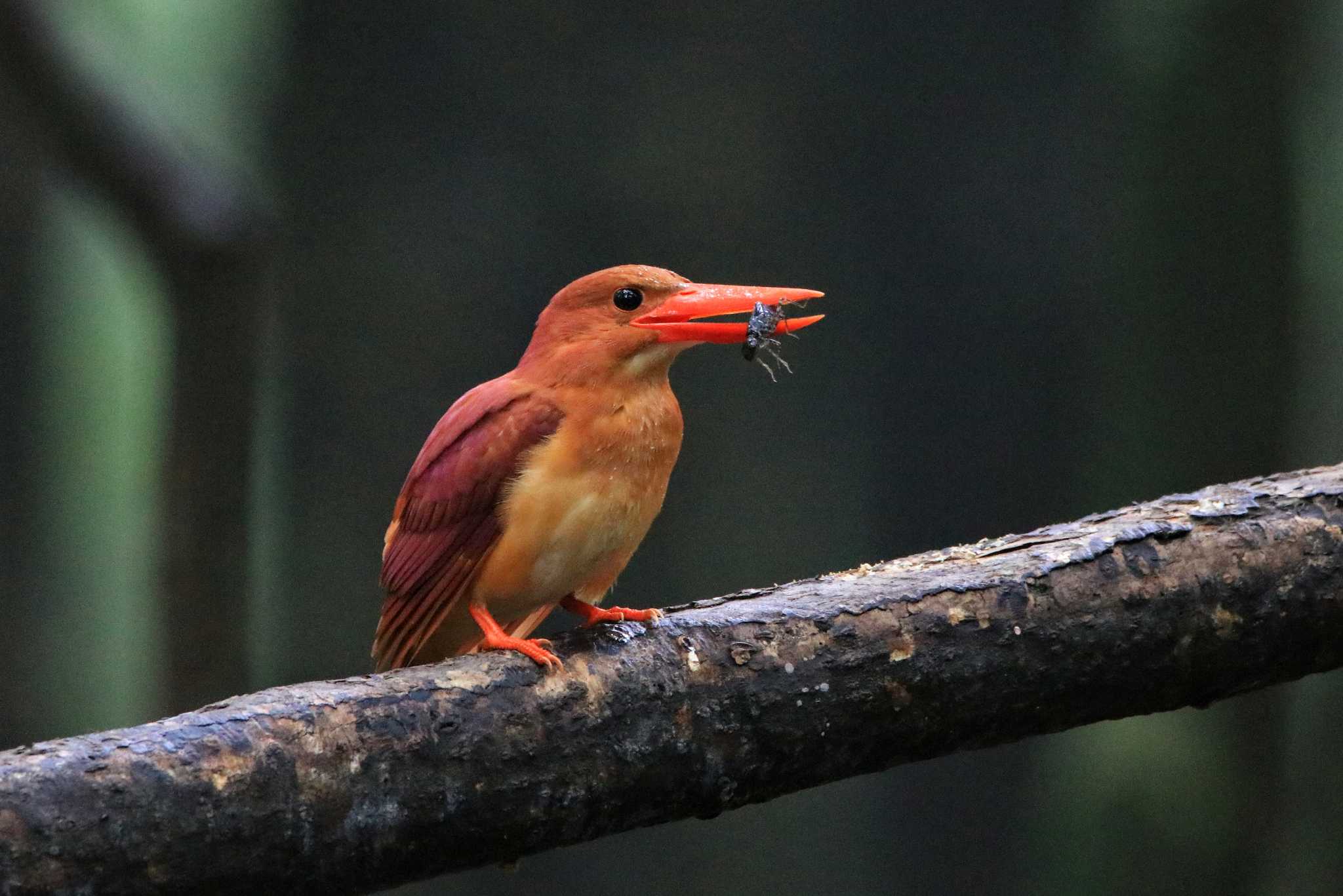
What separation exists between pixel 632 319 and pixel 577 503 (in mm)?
351

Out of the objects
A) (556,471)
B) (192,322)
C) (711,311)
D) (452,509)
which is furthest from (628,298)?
(192,322)

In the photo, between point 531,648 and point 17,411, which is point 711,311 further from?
point 17,411

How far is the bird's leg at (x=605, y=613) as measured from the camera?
6.68 ft

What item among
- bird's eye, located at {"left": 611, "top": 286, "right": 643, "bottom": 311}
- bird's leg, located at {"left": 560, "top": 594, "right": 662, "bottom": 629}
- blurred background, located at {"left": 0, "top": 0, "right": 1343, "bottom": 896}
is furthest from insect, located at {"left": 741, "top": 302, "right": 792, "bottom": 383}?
blurred background, located at {"left": 0, "top": 0, "right": 1343, "bottom": 896}

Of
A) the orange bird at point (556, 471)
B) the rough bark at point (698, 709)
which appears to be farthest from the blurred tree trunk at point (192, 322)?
the rough bark at point (698, 709)

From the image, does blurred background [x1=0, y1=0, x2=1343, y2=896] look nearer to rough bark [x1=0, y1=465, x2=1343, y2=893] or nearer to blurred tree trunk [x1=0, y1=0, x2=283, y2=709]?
blurred tree trunk [x1=0, y1=0, x2=283, y2=709]

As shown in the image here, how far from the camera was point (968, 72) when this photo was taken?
14.9 feet

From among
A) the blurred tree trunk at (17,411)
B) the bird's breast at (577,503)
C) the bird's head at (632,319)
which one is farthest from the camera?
the blurred tree trunk at (17,411)

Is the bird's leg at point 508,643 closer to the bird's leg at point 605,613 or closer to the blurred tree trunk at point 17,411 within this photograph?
the bird's leg at point 605,613

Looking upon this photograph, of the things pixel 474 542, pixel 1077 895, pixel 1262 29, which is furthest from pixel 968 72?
pixel 474 542

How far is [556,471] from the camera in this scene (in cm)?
203

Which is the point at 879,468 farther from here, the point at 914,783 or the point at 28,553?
the point at 28,553

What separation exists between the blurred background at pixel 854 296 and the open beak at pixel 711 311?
2.20m

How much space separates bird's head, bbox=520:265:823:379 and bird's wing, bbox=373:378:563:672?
0.11m
